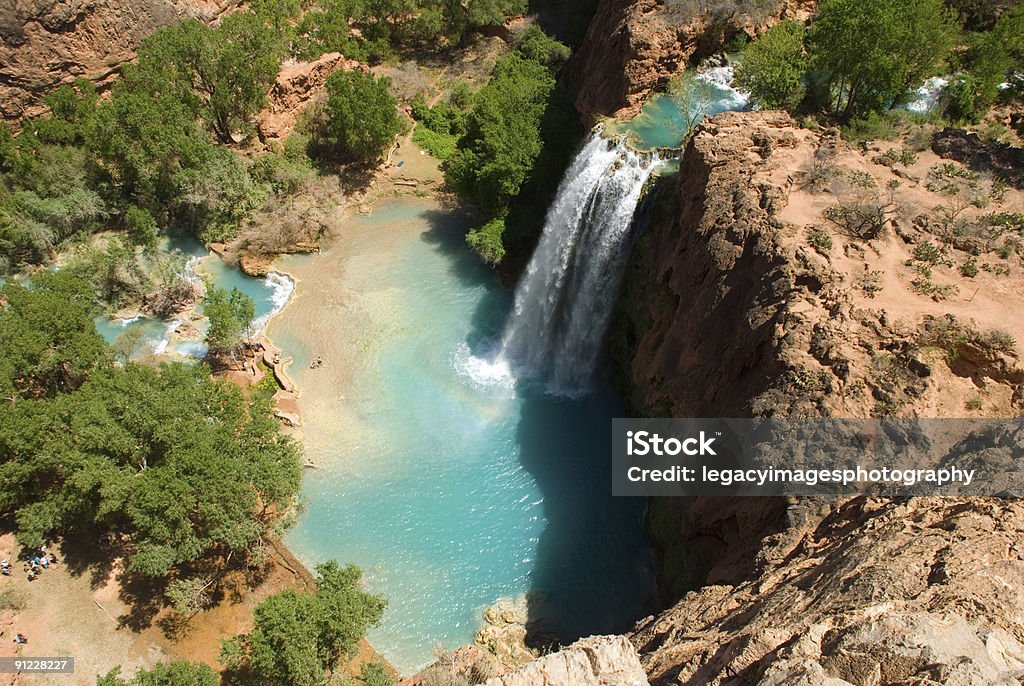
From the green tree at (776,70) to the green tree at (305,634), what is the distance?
19.6 meters

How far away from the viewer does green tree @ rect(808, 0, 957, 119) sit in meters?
18.2

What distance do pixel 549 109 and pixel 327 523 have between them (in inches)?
800

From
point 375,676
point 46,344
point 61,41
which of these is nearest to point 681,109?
point 375,676

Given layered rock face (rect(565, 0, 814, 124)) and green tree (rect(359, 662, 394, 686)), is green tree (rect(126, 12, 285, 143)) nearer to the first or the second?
layered rock face (rect(565, 0, 814, 124))

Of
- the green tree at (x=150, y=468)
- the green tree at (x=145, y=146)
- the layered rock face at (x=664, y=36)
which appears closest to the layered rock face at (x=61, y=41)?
the green tree at (x=145, y=146)

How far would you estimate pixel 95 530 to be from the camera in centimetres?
1806

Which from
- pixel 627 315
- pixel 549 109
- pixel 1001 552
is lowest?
pixel 627 315

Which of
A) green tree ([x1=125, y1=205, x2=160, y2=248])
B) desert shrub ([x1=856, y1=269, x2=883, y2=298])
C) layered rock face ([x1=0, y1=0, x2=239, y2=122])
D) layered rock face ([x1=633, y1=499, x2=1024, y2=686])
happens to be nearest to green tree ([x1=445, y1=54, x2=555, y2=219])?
green tree ([x1=125, y1=205, x2=160, y2=248])

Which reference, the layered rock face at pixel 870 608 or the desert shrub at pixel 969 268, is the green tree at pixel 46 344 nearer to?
the layered rock face at pixel 870 608

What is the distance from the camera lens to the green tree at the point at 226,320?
2286 cm

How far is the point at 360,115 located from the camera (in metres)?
30.7

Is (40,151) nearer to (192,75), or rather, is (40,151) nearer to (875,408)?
(192,75)

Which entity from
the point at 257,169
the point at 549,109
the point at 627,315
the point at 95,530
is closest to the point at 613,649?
the point at 627,315

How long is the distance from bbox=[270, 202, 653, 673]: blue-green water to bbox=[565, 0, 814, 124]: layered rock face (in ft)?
Result: 34.6
